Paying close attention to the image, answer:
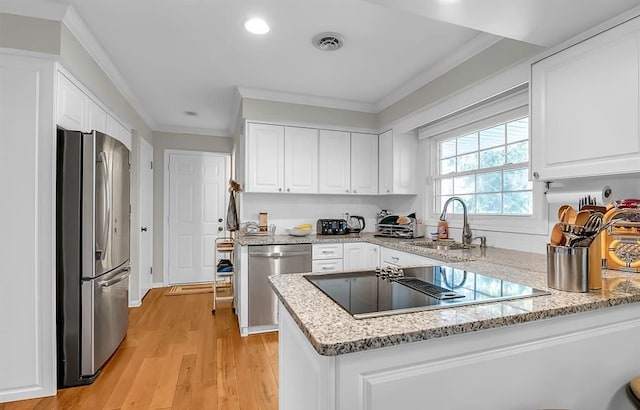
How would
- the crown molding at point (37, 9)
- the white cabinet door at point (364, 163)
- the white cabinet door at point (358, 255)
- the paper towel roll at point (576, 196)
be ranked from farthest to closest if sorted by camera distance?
1. the white cabinet door at point (364, 163)
2. the white cabinet door at point (358, 255)
3. the crown molding at point (37, 9)
4. the paper towel roll at point (576, 196)

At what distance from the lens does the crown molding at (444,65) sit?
2.31 metres

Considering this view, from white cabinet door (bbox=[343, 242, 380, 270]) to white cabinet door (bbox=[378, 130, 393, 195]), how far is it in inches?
29.9

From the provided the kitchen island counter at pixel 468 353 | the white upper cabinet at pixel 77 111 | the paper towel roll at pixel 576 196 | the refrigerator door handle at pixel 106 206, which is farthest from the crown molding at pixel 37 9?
the paper towel roll at pixel 576 196

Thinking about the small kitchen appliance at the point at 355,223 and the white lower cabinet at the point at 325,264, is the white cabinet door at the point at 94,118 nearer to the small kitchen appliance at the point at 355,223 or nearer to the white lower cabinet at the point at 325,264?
the white lower cabinet at the point at 325,264

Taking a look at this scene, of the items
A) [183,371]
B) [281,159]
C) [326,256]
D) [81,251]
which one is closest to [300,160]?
[281,159]

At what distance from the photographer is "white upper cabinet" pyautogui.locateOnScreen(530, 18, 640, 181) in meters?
1.52

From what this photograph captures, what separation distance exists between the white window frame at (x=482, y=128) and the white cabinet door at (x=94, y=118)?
312 centimetres

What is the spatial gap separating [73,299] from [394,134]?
3.19m

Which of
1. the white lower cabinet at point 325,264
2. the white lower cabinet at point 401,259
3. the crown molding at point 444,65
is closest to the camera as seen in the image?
the crown molding at point 444,65

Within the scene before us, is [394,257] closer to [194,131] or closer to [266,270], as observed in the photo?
[266,270]

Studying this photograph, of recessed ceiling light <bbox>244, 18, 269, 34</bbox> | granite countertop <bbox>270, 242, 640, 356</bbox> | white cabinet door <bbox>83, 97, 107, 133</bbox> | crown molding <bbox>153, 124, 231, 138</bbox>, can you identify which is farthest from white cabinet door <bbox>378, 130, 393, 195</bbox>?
white cabinet door <bbox>83, 97, 107, 133</bbox>

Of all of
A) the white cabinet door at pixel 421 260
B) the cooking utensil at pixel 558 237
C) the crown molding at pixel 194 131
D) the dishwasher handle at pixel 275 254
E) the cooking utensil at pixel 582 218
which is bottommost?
the dishwasher handle at pixel 275 254

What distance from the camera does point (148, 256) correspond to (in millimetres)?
4547

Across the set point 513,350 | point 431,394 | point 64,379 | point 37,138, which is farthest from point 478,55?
point 64,379
